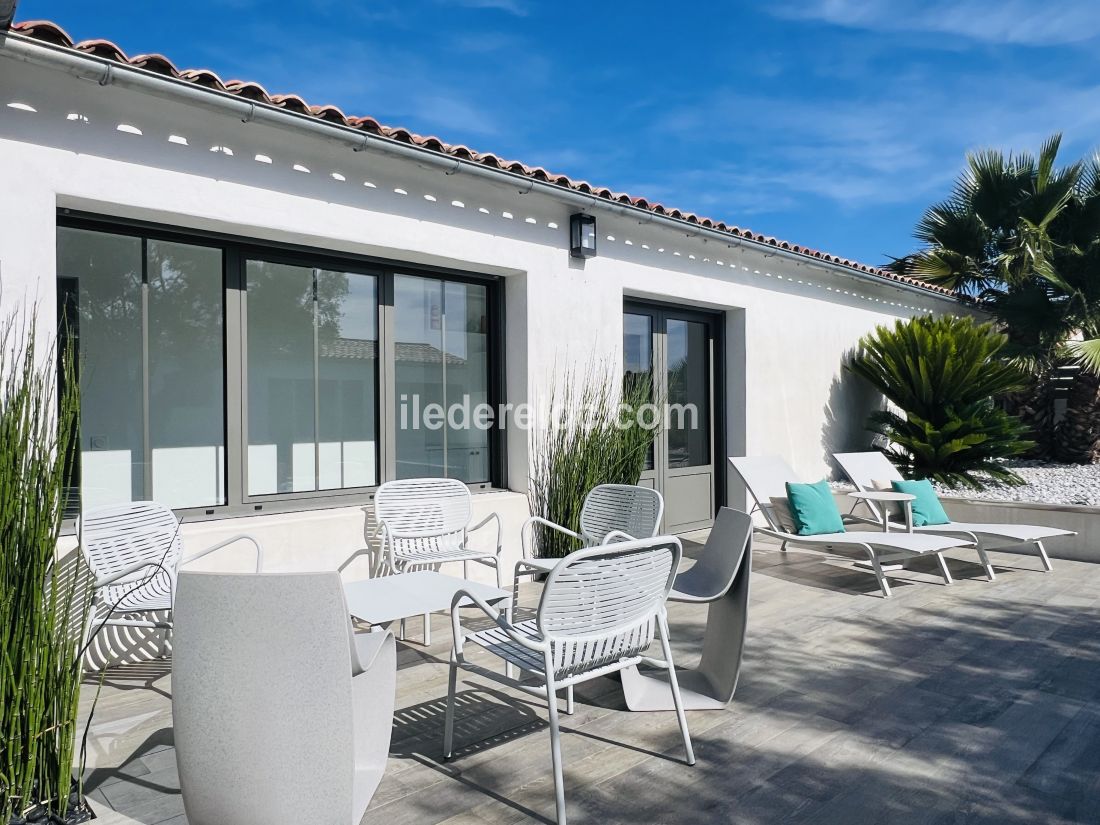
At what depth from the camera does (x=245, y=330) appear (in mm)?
4629

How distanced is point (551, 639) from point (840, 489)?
654 cm

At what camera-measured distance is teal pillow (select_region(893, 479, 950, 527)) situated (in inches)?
250

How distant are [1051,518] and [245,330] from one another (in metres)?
7.01

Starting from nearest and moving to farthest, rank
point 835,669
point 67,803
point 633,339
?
point 67,803 → point 835,669 → point 633,339

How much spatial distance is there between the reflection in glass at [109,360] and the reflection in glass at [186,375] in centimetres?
8

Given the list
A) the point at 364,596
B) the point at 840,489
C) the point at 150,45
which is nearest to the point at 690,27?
the point at 840,489

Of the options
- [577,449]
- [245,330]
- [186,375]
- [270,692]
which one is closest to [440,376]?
[577,449]

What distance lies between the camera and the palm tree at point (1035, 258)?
31.2ft

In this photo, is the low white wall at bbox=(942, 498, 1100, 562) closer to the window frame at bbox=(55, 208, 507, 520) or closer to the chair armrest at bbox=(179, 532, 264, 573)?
the window frame at bbox=(55, 208, 507, 520)

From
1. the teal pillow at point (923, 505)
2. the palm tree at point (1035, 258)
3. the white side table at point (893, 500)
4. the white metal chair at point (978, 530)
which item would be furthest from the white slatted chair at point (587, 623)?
the palm tree at point (1035, 258)

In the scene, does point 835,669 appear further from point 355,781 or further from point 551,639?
point 355,781

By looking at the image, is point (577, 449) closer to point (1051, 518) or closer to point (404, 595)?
point (404, 595)

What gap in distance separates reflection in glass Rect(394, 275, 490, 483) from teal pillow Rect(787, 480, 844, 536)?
251 cm

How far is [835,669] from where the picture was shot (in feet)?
12.3
